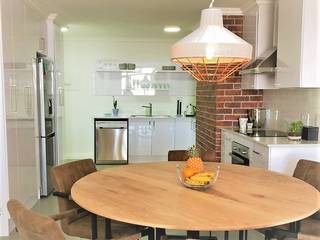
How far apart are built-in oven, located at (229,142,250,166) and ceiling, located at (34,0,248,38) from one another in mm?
1660

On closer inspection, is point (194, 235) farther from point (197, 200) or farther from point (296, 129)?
point (296, 129)

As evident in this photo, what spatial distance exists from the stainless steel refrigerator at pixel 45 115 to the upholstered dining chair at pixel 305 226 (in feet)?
9.88

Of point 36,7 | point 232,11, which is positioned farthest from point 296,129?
point 36,7

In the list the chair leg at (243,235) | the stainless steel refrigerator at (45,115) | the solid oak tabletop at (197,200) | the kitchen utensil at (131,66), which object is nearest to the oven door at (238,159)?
the chair leg at (243,235)

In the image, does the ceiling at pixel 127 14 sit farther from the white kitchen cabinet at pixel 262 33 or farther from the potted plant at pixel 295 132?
the potted plant at pixel 295 132

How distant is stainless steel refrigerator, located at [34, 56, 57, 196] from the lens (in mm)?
4133

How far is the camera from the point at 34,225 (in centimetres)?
142

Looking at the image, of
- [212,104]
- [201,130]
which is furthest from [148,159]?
[212,104]

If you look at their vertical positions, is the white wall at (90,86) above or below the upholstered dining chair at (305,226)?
above

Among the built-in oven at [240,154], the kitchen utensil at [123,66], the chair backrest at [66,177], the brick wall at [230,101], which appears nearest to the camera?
the chair backrest at [66,177]

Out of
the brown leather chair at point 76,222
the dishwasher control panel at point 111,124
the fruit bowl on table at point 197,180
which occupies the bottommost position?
the brown leather chair at point 76,222

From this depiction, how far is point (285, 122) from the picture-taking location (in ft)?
13.0

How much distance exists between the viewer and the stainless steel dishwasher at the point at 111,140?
6297 mm

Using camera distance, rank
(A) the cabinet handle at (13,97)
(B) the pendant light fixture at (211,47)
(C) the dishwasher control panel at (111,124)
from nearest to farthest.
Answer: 1. (B) the pendant light fixture at (211,47)
2. (A) the cabinet handle at (13,97)
3. (C) the dishwasher control panel at (111,124)
